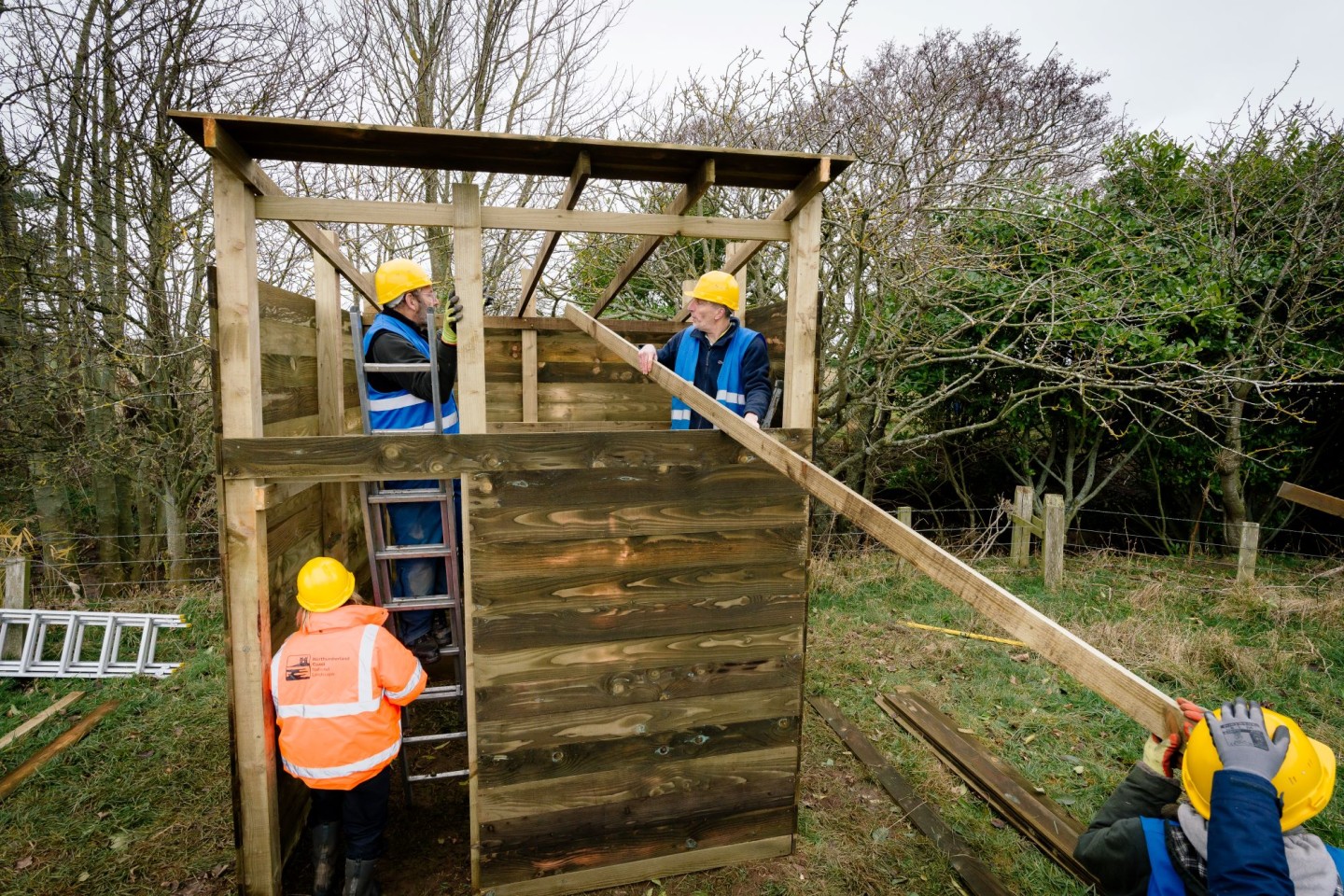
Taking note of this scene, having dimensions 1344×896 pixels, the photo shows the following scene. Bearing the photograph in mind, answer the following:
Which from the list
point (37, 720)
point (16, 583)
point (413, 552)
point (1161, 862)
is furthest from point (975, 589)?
point (16, 583)

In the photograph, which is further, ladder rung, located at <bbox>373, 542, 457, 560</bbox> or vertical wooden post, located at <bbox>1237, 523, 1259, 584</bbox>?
vertical wooden post, located at <bbox>1237, 523, 1259, 584</bbox>

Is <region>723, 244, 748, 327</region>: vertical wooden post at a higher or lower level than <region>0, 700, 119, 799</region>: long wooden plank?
higher

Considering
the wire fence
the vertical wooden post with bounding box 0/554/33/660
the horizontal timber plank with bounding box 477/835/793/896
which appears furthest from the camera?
the wire fence

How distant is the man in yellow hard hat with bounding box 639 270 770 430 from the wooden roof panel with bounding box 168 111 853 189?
755 mm

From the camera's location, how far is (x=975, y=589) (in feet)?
6.90

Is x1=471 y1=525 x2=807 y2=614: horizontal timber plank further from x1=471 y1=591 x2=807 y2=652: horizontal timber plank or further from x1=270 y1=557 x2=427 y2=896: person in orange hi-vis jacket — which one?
x1=270 y1=557 x2=427 y2=896: person in orange hi-vis jacket

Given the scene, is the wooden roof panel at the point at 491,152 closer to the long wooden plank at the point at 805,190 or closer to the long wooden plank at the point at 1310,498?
the long wooden plank at the point at 805,190

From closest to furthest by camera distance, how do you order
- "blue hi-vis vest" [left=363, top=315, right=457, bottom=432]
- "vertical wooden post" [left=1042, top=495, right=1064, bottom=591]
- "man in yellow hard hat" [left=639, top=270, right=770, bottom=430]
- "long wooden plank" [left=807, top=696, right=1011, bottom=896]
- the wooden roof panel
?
1. the wooden roof panel
2. "long wooden plank" [left=807, top=696, right=1011, bottom=896]
3. "blue hi-vis vest" [left=363, top=315, right=457, bottom=432]
4. "man in yellow hard hat" [left=639, top=270, right=770, bottom=430]
5. "vertical wooden post" [left=1042, top=495, right=1064, bottom=591]

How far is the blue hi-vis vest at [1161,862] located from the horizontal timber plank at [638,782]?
1600 mm

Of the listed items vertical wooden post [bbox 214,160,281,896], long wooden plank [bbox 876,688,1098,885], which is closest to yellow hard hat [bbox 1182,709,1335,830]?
long wooden plank [bbox 876,688,1098,885]

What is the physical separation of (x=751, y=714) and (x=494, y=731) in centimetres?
119

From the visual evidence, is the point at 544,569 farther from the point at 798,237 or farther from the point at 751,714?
the point at 798,237

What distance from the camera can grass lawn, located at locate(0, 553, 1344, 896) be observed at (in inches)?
131

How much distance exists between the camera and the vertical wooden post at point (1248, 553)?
6.82 m
